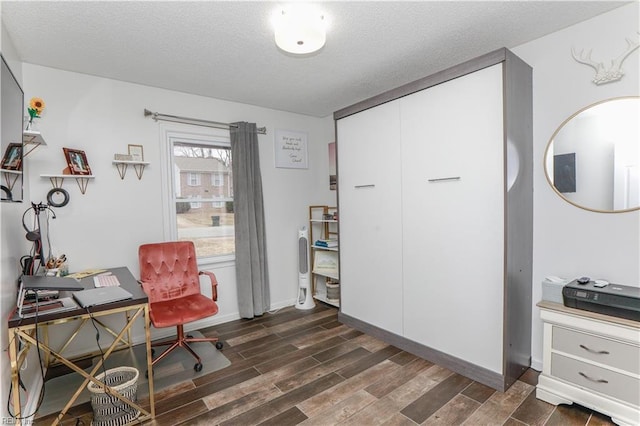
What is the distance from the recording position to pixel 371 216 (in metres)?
3.00

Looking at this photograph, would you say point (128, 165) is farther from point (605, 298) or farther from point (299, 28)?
point (605, 298)

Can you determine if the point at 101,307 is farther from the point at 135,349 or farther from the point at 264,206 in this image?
the point at 264,206

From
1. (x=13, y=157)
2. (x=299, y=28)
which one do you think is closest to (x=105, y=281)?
(x=13, y=157)

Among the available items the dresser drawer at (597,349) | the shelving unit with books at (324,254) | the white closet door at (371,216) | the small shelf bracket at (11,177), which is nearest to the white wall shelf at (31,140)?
the small shelf bracket at (11,177)

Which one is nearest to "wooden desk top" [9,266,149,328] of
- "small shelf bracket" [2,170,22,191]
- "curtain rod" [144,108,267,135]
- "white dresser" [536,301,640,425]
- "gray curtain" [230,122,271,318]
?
"small shelf bracket" [2,170,22,191]

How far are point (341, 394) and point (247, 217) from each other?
2.03 meters

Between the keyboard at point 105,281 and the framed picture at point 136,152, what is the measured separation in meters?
1.12

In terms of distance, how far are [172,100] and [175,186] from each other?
2.84 ft

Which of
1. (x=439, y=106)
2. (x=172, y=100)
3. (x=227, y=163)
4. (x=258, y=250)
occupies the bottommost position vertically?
(x=258, y=250)

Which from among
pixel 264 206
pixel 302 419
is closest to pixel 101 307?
pixel 302 419

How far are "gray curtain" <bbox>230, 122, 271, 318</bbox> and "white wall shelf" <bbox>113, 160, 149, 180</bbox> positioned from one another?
88 centimetres

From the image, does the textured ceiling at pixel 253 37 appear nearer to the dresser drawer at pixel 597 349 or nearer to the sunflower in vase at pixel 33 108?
the sunflower in vase at pixel 33 108

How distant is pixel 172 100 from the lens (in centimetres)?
311

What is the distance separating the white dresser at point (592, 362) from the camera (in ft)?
5.60
